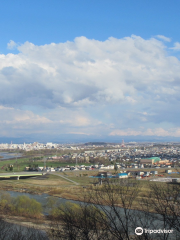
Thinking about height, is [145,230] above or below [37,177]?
above

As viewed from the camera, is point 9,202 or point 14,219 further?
point 9,202

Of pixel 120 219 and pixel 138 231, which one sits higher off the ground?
pixel 120 219

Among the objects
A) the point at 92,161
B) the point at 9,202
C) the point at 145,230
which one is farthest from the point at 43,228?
the point at 92,161

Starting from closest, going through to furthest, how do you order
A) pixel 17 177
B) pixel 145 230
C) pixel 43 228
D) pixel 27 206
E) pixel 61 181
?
pixel 145 230, pixel 43 228, pixel 27 206, pixel 61 181, pixel 17 177

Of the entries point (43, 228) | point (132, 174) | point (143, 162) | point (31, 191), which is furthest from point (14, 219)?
point (143, 162)

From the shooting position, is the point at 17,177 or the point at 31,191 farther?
the point at 17,177

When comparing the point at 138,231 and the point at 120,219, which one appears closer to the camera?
the point at 120,219

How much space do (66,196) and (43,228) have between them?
4.30m

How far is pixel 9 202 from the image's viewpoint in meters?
7.41

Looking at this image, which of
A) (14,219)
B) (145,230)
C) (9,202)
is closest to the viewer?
(145,230)

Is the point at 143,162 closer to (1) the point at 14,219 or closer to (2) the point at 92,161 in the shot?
(2) the point at 92,161

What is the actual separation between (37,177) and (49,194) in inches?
213

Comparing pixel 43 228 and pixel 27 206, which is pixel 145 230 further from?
pixel 27 206

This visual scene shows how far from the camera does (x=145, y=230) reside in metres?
2.04
